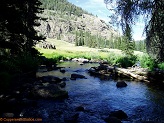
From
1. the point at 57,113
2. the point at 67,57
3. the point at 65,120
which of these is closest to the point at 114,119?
the point at 65,120

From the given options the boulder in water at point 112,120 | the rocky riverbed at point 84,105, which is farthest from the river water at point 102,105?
the boulder in water at point 112,120

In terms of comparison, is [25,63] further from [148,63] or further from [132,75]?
[148,63]

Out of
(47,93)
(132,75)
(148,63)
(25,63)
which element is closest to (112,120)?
(47,93)

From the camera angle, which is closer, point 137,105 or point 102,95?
point 137,105

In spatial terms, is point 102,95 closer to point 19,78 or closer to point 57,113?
point 57,113

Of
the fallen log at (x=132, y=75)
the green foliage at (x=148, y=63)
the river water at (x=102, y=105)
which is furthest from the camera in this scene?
the green foliage at (x=148, y=63)

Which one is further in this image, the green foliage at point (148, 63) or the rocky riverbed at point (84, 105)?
the green foliage at point (148, 63)

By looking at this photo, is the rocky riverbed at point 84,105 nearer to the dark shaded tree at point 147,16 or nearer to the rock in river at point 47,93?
the rock in river at point 47,93

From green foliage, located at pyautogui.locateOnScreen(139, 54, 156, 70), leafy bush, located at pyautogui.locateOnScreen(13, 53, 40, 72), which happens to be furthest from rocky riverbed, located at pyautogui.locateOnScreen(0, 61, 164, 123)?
green foliage, located at pyautogui.locateOnScreen(139, 54, 156, 70)

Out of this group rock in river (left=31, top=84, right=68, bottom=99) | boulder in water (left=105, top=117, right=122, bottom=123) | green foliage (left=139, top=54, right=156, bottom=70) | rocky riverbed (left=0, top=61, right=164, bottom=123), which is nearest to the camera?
boulder in water (left=105, top=117, right=122, bottom=123)

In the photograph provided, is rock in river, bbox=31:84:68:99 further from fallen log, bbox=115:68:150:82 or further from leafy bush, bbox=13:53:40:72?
fallen log, bbox=115:68:150:82

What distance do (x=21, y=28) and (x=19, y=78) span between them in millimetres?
5702

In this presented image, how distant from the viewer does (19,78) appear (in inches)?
897

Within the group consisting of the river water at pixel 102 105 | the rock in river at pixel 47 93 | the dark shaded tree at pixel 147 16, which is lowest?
the river water at pixel 102 105
